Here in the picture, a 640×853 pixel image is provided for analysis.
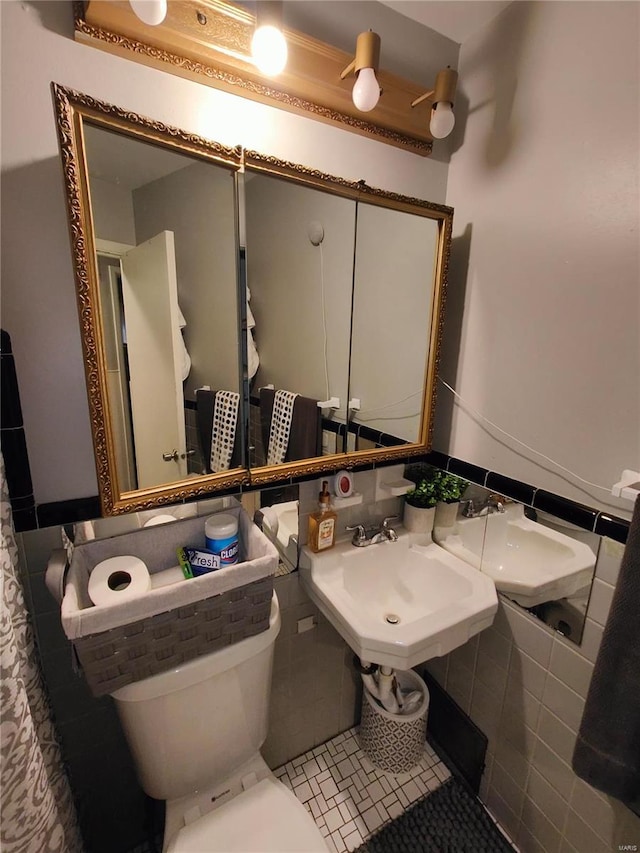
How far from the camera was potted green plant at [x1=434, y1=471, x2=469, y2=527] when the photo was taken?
1.25m

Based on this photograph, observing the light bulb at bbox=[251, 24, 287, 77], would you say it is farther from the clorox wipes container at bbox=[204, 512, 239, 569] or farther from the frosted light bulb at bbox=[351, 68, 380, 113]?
the clorox wipes container at bbox=[204, 512, 239, 569]

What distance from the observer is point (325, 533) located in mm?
1161

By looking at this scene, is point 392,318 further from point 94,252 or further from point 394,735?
point 394,735

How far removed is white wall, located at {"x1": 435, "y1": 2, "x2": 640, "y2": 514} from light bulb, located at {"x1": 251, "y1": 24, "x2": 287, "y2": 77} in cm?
→ 64

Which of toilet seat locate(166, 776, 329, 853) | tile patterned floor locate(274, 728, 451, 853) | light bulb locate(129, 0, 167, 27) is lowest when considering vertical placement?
tile patterned floor locate(274, 728, 451, 853)

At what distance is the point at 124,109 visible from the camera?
2.39 ft

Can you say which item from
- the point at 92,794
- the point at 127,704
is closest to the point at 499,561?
the point at 127,704

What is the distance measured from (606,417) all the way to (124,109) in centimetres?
123

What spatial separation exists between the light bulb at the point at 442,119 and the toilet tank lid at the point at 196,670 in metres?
1.30

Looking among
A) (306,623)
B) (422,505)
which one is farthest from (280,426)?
(306,623)

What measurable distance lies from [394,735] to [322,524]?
33.2 inches

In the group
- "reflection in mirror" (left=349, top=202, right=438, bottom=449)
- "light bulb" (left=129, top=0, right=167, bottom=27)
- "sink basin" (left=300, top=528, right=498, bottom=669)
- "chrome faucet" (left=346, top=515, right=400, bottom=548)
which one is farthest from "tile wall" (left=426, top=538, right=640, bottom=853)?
"light bulb" (left=129, top=0, right=167, bottom=27)

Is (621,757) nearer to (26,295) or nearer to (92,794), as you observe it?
(92,794)

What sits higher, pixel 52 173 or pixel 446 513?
pixel 52 173
